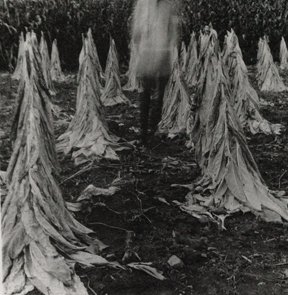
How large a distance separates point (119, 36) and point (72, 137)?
6690 mm

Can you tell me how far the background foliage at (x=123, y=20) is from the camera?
→ 36.4 feet

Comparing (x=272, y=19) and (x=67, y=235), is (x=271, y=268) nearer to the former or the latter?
(x=67, y=235)

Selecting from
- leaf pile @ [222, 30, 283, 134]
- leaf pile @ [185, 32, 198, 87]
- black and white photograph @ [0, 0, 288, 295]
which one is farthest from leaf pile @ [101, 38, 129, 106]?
leaf pile @ [222, 30, 283, 134]

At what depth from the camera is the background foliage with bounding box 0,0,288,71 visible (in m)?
11.1

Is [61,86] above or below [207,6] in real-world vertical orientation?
below

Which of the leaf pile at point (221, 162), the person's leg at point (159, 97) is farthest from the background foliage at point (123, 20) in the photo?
the leaf pile at point (221, 162)

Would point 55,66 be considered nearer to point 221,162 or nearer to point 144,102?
point 144,102

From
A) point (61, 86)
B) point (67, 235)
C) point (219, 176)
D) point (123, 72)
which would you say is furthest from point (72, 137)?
point (123, 72)

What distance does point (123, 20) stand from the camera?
39.6ft

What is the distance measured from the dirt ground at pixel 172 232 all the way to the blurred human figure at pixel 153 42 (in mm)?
618

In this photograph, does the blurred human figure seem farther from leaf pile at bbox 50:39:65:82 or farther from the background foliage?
the background foliage

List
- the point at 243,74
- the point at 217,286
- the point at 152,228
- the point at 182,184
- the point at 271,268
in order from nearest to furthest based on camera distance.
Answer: the point at 217,286 < the point at 271,268 < the point at 152,228 < the point at 182,184 < the point at 243,74

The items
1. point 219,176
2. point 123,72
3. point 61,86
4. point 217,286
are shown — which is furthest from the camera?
point 123,72

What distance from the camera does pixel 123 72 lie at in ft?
39.3
